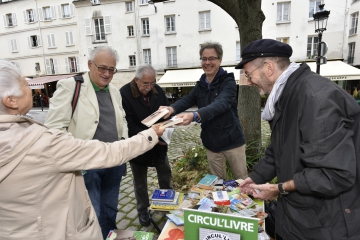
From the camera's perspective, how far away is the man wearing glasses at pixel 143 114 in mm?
2795

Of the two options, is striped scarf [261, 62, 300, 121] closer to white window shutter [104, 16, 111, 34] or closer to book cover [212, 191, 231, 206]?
book cover [212, 191, 231, 206]

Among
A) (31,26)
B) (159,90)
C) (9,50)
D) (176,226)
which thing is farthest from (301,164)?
(9,50)

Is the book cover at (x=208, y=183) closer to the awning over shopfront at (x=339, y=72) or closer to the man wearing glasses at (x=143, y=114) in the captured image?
the man wearing glasses at (x=143, y=114)

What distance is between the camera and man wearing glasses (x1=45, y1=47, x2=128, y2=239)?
2.04m

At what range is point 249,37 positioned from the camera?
4.13 metres

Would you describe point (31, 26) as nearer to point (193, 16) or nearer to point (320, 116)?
point (193, 16)

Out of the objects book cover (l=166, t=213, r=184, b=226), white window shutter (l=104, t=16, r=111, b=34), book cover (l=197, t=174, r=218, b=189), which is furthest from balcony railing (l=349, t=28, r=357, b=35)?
book cover (l=166, t=213, r=184, b=226)

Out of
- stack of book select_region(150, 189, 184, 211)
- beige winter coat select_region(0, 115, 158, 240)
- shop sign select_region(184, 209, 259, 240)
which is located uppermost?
beige winter coat select_region(0, 115, 158, 240)

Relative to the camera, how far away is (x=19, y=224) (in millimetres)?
1222

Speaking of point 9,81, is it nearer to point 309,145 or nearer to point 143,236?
point 143,236

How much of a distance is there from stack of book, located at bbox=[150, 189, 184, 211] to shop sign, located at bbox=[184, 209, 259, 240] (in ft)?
3.27

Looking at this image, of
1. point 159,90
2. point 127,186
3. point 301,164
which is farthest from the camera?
point 127,186

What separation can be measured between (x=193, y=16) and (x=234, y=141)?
18.2 meters

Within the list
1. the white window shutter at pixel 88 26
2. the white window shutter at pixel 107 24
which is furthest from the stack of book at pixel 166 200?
the white window shutter at pixel 88 26
